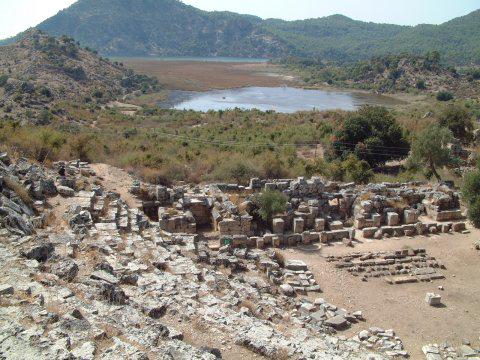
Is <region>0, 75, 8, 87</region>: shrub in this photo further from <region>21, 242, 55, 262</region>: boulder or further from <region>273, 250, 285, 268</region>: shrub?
<region>21, 242, 55, 262</region>: boulder

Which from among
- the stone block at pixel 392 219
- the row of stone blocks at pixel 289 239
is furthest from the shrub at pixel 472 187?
the row of stone blocks at pixel 289 239

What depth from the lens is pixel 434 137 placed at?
98.5 ft

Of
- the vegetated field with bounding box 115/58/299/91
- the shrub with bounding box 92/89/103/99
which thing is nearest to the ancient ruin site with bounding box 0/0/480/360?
the shrub with bounding box 92/89/103/99

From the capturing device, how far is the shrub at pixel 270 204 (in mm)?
21470

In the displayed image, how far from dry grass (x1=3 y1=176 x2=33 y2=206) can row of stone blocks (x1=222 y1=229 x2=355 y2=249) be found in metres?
7.70

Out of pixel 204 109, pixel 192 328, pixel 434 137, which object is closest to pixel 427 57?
pixel 204 109

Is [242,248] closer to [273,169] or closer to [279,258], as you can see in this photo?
[279,258]

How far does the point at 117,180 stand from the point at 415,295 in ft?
51.4

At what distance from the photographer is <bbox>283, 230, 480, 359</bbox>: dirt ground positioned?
14234 mm

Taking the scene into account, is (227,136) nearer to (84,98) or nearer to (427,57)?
(84,98)

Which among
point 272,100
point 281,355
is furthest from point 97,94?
point 281,355

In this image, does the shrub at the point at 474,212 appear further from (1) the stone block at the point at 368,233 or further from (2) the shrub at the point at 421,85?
(2) the shrub at the point at 421,85

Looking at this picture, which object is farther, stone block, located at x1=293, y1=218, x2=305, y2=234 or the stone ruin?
stone block, located at x1=293, y1=218, x2=305, y2=234

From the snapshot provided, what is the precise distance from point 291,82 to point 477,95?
48.9 metres
